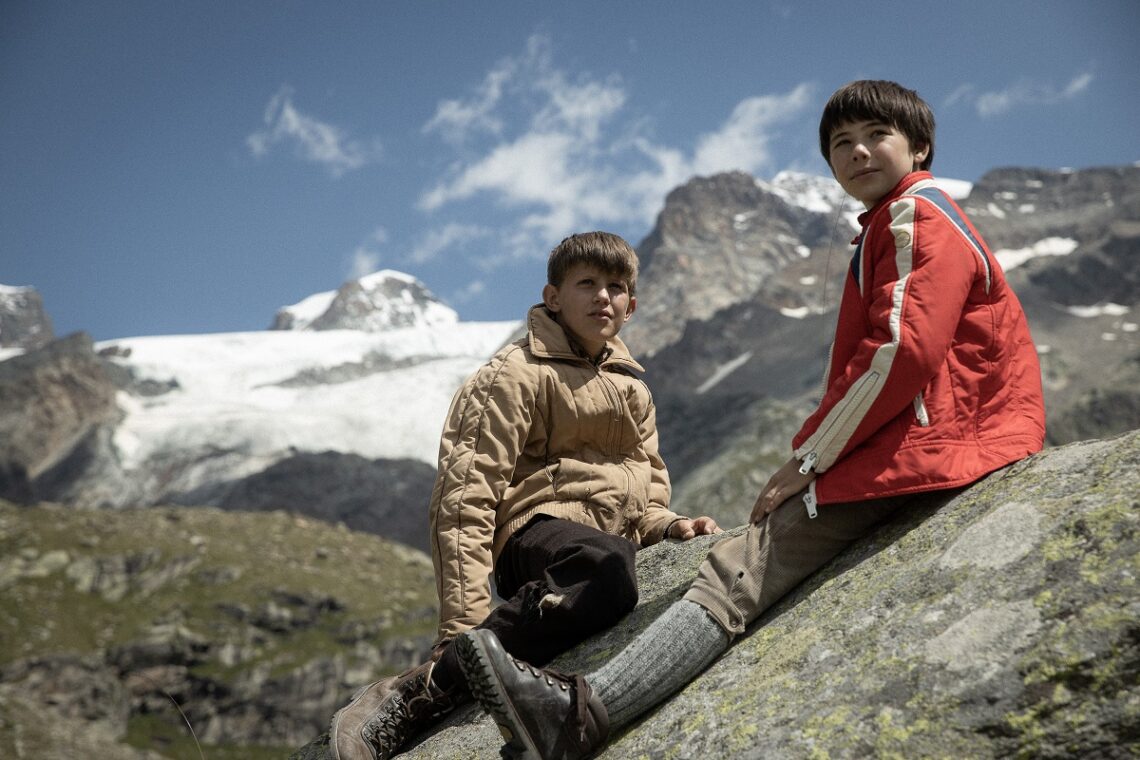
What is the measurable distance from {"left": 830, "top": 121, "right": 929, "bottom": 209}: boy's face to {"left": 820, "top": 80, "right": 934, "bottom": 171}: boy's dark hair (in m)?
0.04

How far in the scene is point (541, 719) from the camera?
15.0 ft

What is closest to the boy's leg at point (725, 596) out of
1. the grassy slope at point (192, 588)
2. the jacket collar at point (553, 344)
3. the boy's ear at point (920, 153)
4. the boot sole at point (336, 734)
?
the boot sole at point (336, 734)

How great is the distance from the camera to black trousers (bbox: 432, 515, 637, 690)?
18.7 ft

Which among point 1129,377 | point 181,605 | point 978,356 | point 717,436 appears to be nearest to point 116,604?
point 181,605

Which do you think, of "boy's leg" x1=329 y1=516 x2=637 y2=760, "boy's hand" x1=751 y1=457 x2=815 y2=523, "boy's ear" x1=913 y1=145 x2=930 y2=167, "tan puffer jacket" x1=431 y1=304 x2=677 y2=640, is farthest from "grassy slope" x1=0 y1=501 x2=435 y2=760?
"boy's ear" x1=913 y1=145 x2=930 y2=167

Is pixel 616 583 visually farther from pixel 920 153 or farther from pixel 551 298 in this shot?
pixel 920 153

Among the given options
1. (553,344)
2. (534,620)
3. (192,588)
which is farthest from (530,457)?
(192,588)

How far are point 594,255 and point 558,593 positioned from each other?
91.8 inches

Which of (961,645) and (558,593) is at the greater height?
(558,593)

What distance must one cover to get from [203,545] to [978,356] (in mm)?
121214

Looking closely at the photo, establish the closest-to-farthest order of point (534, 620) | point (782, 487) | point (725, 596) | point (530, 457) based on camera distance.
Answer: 1. point (725, 596)
2. point (782, 487)
3. point (534, 620)
4. point (530, 457)

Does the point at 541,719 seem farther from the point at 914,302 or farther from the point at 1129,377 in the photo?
the point at 1129,377

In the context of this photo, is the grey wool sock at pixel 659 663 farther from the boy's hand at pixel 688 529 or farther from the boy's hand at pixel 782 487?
the boy's hand at pixel 688 529

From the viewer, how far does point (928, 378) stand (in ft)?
15.7
